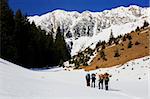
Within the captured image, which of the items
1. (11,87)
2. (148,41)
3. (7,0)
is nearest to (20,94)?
(11,87)

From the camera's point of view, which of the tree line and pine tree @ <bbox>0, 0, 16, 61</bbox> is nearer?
pine tree @ <bbox>0, 0, 16, 61</bbox>

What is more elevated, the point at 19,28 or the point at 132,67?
the point at 19,28

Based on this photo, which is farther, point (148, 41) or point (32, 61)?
point (32, 61)

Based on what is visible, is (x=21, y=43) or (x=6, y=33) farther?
(x=21, y=43)

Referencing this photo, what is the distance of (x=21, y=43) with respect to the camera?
242 feet

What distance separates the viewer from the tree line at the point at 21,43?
63.4m

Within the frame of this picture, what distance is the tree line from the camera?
63.4 meters

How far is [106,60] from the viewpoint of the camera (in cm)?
5788

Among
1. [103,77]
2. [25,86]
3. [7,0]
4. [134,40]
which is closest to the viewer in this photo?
[25,86]

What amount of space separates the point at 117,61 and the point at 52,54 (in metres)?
39.2

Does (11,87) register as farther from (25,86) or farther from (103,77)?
(103,77)

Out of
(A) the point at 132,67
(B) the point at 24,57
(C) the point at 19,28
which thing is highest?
(C) the point at 19,28

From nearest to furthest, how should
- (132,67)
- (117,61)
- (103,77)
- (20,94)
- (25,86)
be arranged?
(20,94) → (25,86) → (103,77) → (132,67) → (117,61)

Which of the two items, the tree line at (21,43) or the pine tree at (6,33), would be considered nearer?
the pine tree at (6,33)
